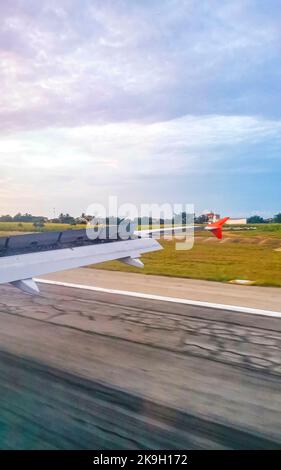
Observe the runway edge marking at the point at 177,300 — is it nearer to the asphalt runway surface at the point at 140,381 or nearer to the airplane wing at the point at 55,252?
the asphalt runway surface at the point at 140,381

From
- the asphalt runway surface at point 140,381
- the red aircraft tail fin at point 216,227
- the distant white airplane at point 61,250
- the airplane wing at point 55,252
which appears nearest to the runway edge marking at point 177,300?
the asphalt runway surface at point 140,381

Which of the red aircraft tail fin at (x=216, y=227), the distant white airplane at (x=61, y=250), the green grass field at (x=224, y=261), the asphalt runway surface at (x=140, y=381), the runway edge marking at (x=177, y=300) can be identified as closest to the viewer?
the asphalt runway surface at (x=140, y=381)

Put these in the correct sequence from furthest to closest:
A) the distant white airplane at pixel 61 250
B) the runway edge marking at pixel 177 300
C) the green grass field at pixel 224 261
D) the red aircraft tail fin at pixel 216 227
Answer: the green grass field at pixel 224 261 → the runway edge marking at pixel 177 300 → the red aircraft tail fin at pixel 216 227 → the distant white airplane at pixel 61 250

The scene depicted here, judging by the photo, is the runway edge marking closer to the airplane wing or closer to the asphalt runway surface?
the asphalt runway surface

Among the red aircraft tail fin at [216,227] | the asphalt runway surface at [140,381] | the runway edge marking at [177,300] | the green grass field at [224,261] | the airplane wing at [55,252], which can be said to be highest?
the red aircraft tail fin at [216,227]

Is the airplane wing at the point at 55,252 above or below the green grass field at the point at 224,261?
above

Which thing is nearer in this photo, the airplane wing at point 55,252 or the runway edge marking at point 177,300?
the airplane wing at point 55,252

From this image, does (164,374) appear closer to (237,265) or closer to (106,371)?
(106,371)

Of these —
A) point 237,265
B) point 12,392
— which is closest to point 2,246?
point 12,392

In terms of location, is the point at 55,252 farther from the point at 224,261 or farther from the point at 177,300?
the point at 224,261

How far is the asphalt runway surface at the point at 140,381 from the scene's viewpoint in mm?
3734

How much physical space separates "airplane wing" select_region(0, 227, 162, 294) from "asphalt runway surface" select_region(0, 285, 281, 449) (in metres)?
1.66

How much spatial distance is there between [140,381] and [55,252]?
226 centimetres

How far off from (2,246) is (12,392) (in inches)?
79.3
